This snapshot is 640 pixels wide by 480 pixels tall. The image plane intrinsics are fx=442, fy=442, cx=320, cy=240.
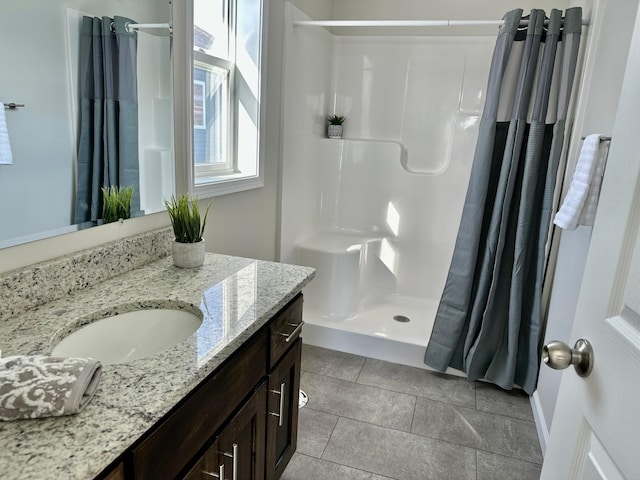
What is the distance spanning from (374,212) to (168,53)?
2053 millimetres

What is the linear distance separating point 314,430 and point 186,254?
41.7 inches

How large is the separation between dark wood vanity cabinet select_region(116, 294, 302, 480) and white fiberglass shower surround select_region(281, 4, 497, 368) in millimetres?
1227

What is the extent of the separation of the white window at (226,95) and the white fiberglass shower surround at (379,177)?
0.40 meters

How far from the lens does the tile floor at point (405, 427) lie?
1.77m

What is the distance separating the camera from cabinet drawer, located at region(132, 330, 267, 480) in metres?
0.75

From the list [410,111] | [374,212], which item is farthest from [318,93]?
[374,212]

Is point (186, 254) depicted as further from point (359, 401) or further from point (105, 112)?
point (359, 401)

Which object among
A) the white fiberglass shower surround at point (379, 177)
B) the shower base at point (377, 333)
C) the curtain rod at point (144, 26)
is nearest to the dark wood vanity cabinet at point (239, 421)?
the curtain rod at point (144, 26)

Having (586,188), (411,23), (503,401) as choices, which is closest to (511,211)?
(586,188)

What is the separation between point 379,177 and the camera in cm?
321

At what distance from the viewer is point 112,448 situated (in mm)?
629

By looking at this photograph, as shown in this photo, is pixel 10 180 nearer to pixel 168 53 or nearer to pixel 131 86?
pixel 131 86

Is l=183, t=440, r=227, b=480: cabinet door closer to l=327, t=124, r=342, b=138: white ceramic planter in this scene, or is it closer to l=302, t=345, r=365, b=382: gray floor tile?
l=302, t=345, r=365, b=382: gray floor tile

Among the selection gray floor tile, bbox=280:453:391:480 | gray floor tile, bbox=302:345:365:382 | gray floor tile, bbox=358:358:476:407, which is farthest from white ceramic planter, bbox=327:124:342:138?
gray floor tile, bbox=280:453:391:480
